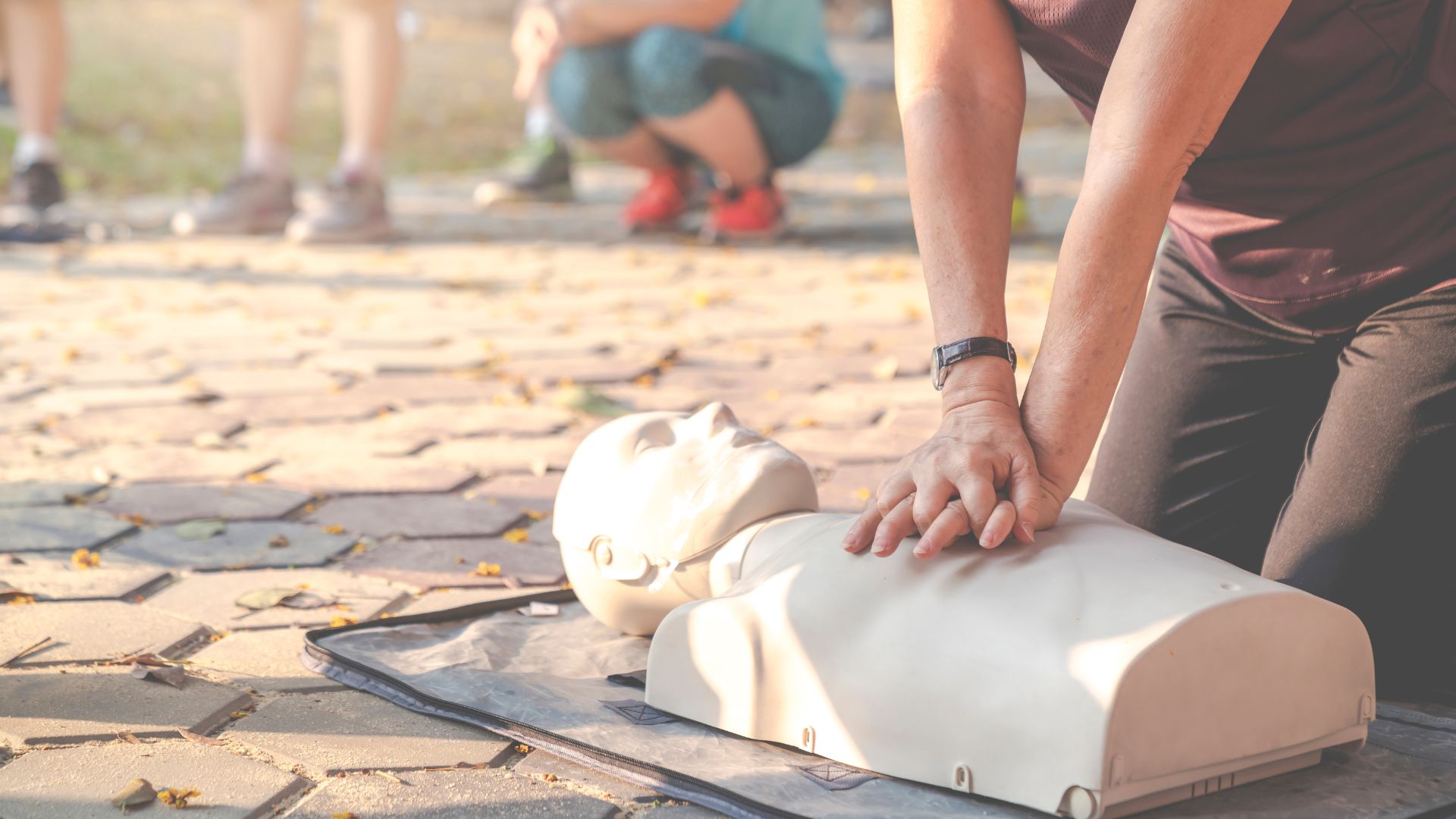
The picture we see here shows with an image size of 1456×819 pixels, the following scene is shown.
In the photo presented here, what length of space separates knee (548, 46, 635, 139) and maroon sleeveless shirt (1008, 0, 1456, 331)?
3908mm

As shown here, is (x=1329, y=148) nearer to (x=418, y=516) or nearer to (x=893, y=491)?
(x=893, y=491)

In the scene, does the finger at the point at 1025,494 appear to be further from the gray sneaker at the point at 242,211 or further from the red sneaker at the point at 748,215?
the gray sneaker at the point at 242,211

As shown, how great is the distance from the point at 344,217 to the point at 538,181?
1482 millimetres

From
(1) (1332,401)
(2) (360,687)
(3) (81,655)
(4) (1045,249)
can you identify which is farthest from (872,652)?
(4) (1045,249)

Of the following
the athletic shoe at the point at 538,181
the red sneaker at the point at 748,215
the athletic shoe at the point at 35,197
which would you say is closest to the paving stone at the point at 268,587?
the red sneaker at the point at 748,215

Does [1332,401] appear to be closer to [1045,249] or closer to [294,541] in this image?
[294,541]

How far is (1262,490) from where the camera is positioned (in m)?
2.30

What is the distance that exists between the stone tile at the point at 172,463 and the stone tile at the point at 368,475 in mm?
87

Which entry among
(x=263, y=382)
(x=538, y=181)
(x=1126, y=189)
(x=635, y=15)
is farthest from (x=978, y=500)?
(x=538, y=181)

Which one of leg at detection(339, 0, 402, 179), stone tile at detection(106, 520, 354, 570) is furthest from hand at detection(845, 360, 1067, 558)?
leg at detection(339, 0, 402, 179)

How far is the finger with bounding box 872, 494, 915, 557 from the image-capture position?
5.50 feet

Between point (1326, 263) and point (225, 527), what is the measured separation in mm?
1866

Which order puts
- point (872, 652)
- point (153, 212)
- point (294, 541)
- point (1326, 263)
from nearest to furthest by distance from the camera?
point (872, 652) < point (1326, 263) < point (294, 541) < point (153, 212)

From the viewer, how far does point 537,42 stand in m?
5.37
